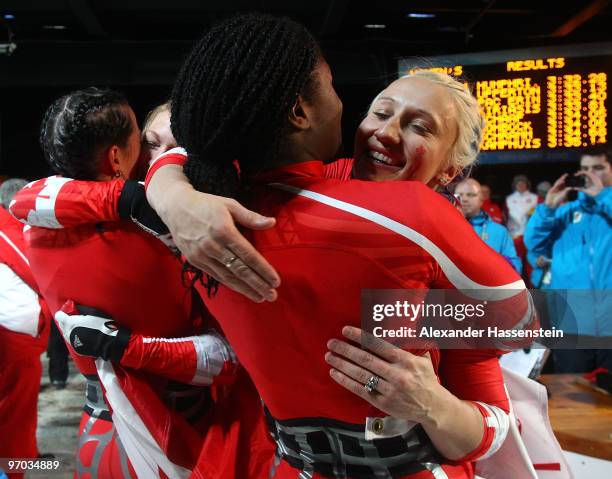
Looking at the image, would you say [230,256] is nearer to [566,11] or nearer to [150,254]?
[150,254]

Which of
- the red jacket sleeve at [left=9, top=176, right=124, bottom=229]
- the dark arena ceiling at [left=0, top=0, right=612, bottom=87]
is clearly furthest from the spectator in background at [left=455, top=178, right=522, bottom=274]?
the red jacket sleeve at [left=9, top=176, right=124, bottom=229]

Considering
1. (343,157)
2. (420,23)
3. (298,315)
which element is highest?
(420,23)

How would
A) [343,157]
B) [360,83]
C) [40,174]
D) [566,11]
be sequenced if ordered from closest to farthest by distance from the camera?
[343,157] → [360,83] → [40,174] → [566,11]

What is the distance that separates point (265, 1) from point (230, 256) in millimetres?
1467

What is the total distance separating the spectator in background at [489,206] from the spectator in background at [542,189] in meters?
0.18

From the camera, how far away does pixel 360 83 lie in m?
1.49

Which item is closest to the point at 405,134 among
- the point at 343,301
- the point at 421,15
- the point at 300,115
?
the point at 300,115

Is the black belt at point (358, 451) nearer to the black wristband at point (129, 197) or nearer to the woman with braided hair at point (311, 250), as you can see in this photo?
the woman with braided hair at point (311, 250)

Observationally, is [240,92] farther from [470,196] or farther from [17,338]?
[470,196]

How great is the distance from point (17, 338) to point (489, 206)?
6.22 feet

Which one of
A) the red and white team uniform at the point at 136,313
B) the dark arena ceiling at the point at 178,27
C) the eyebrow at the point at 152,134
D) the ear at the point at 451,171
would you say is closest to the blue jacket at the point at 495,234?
the dark arena ceiling at the point at 178,27

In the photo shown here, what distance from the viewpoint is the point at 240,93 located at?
2.20 ft

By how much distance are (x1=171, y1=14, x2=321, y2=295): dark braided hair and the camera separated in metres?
1.25

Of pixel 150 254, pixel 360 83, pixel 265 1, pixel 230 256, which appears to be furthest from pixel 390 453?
pixel 265 1
